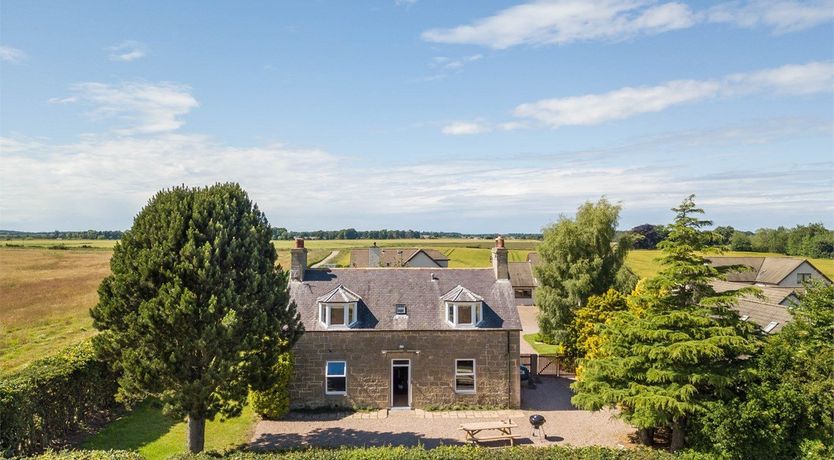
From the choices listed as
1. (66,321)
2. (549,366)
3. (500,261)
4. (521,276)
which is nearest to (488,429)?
(500,261)

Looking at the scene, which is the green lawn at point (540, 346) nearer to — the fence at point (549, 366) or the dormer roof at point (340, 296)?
the fence at point (549, 366)

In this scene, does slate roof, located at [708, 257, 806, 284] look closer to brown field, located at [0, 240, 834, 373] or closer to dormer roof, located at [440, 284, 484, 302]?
brown field, located at [0, 240, 834, 373]

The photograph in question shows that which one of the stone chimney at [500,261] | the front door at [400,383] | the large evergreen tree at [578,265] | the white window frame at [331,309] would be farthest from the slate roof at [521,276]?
the white window frame at [331,309]

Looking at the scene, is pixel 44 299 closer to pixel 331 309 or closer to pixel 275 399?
pixel 275 399

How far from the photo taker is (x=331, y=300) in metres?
24.7

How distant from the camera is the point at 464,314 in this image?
2514 centimetres

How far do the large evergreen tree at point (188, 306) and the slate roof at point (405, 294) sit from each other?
7.78 metres

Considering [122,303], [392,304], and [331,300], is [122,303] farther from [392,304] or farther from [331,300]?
[392,304]

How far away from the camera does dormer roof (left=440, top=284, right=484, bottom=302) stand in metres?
24.9

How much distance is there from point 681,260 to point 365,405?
52.2 ft

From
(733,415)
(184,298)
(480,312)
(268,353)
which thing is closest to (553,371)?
(480,312)

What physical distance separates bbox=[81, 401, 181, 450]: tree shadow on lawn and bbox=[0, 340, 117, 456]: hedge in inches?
40.0

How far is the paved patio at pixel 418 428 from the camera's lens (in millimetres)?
20594

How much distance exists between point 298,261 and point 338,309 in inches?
168
